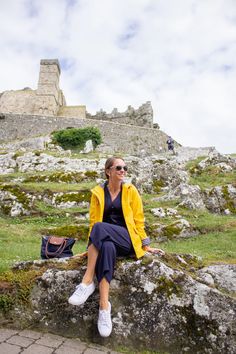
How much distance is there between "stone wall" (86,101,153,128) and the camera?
52812 mm

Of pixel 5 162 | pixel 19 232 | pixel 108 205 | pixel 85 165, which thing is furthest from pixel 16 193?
pixel 108 205

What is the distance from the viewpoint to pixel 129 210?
4918mm

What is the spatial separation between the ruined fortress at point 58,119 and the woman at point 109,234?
1176 inches

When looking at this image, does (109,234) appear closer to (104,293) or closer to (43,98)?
(104,293)

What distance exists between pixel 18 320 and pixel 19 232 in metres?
7.90

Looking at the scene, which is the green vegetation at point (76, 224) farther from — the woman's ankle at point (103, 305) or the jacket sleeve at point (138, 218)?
the jacket sleeve at point (138, 218)

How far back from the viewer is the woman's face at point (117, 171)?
503 centimetres

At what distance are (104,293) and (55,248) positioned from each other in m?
1.68

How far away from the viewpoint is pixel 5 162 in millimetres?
26609

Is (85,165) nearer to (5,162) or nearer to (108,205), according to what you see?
(5,162)

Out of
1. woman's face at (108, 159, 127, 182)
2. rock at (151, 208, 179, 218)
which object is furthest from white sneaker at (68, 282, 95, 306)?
rock at (151, 208, 179, 218)

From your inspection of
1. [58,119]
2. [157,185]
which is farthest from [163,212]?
[58,119]

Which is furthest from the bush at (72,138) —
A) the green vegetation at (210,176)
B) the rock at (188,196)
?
the rock at (188,196)

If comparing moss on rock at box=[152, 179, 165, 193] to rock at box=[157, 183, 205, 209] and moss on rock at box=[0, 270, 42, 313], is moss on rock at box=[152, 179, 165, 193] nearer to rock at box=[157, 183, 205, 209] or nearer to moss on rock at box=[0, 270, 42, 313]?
rock at box=[157, 183, 205, 209]
